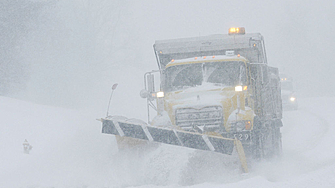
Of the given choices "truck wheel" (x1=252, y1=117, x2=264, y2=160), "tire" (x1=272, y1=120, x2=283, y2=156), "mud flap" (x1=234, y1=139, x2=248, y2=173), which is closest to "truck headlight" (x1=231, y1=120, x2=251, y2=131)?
Answer: "truck wheel" (x1=252, y1=117, x2=264, y2=160)

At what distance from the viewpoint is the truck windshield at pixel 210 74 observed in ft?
32.1

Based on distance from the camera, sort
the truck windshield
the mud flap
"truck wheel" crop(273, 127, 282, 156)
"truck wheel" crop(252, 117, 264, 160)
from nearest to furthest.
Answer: the mud flap < "truck wheel" crop(252, 117, 264, 160) < the truck windshield < "truck wheel" crop(273, 127, 282, 156)

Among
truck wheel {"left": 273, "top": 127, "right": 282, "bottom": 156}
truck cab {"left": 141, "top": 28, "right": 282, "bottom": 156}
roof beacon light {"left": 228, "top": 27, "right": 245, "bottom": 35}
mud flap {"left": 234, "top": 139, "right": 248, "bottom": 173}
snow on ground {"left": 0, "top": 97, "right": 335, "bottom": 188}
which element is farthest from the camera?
truck wheel {"left": 273, "top": 127, "right": 282, "bottom": 156}

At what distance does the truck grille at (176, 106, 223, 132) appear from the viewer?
29.0 ft

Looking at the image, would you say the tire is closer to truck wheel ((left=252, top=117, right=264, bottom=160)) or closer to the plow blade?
truck wheel ((left=252, top=117, right=264, bottom=160))

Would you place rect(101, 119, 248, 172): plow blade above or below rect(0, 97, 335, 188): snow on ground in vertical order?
above

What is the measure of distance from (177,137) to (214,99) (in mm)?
1485

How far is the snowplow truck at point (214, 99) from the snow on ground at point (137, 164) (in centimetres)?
44

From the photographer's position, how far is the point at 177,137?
7918 millimetres

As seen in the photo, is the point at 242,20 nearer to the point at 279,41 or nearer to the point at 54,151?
the point at 279,41

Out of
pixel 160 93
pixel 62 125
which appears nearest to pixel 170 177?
pixel 160 93

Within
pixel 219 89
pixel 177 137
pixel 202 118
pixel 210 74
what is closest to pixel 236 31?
pixel 210 74

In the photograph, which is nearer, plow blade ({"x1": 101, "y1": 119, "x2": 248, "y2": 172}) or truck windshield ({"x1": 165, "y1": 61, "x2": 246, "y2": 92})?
plow blade ({"x1": 101, "y1": 119, "x2": 248, "y2": 172})

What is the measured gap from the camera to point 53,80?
116 feet
